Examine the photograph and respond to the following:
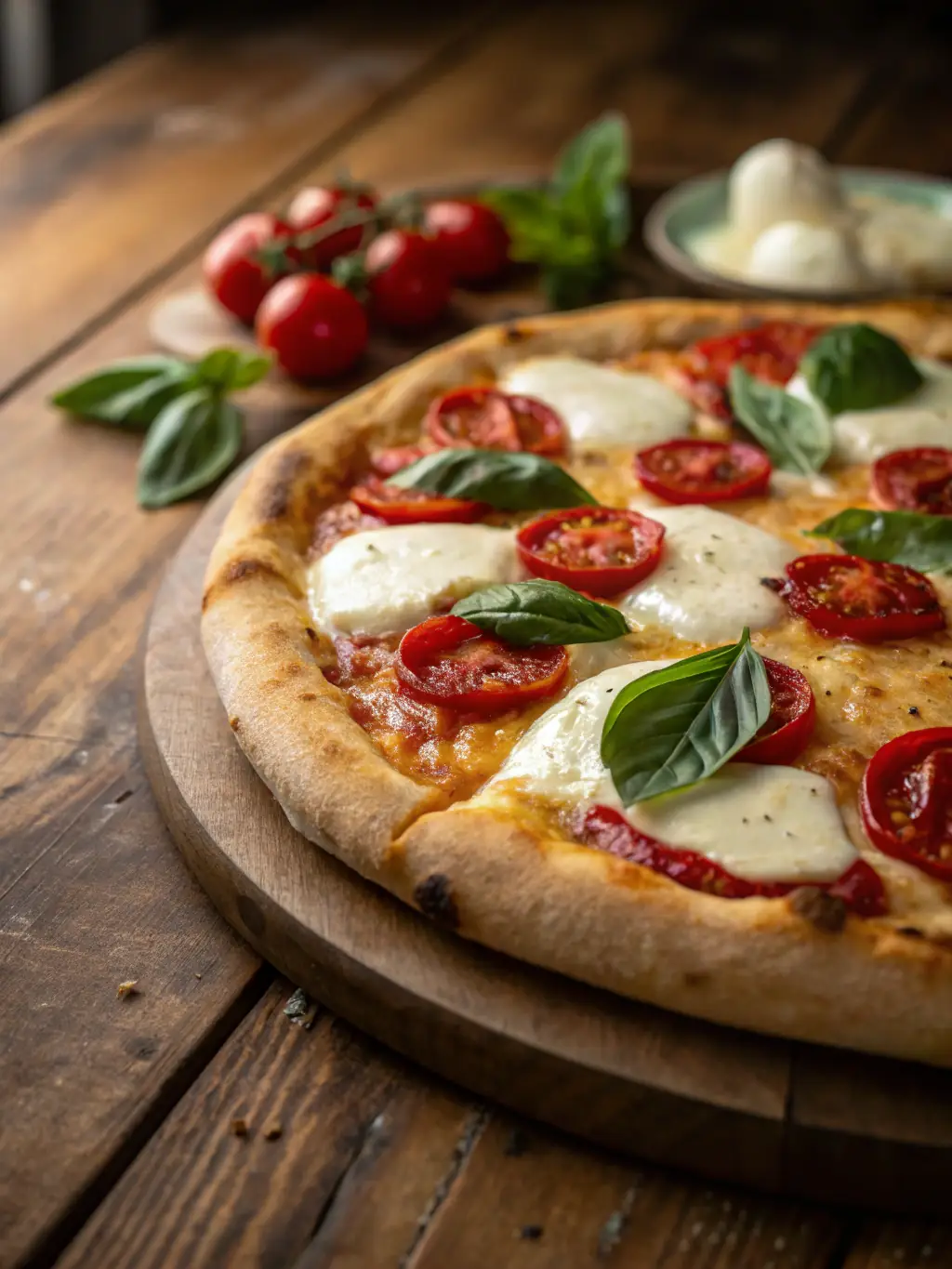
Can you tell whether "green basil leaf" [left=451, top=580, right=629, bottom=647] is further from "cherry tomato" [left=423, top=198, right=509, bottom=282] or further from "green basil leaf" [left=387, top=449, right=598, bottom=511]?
"cherry tomato" [left=423, top=198, right=509, bottom=282]

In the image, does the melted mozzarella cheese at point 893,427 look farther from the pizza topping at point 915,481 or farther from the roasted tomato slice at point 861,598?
the roasted tomato slice at point 861,598

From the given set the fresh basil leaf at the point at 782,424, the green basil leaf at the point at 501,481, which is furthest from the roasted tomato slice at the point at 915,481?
the green basil leaf at the point at 501,481

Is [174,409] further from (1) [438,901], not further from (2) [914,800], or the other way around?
(2) [914,800]

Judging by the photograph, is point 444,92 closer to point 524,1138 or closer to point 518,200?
point 518,200

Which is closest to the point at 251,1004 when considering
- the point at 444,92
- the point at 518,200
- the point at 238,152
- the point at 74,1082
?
the point at 74,1082

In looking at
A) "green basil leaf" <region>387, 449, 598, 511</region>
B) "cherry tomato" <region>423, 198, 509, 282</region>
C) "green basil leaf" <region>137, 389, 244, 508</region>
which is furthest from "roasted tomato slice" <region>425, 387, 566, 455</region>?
"cherry tomato" <region>423, 198, 509, 282</region>

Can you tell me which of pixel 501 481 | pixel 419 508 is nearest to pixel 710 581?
pixel 501 481
